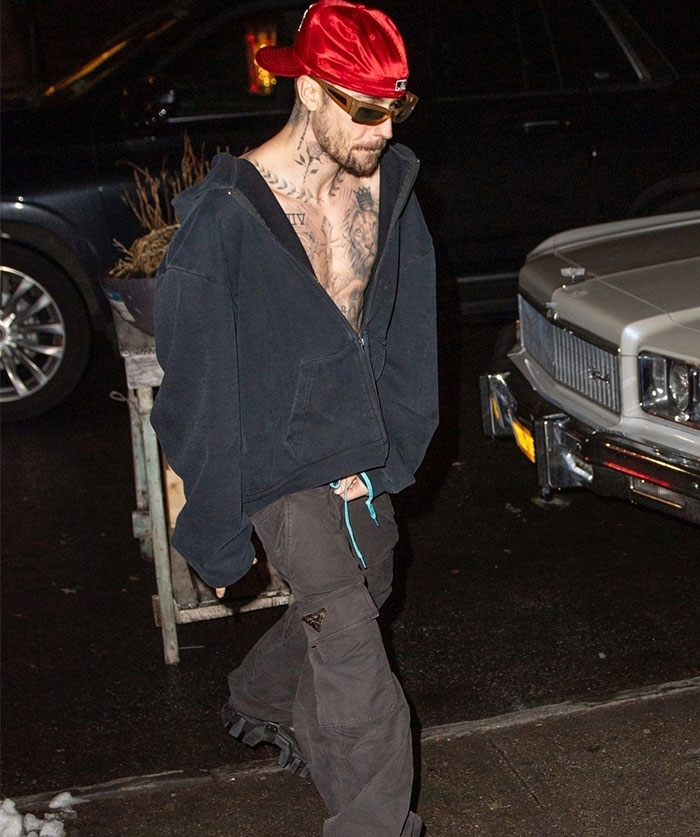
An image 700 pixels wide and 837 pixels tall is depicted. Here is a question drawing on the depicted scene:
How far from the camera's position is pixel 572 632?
13.9 ft

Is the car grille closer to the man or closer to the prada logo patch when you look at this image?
the man

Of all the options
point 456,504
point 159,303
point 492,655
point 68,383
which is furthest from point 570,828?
point 68,383

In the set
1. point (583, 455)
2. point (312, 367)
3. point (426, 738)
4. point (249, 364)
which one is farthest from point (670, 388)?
point (249, 364)

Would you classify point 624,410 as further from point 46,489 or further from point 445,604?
point 46,489

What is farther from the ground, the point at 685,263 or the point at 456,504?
the point at 685,263

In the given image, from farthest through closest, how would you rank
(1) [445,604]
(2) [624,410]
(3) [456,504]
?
(3) [456,504], (1) [445,604], (2) [624,410]

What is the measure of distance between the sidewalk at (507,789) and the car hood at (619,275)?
118 centimetres

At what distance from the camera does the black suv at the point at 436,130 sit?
21.2 feet

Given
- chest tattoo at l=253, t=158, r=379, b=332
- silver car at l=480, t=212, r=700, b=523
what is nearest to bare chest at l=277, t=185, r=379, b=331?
chest tattoo at l=253, t=158, r=379, b=332

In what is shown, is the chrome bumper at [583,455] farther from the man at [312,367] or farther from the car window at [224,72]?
the car window at [224,72]

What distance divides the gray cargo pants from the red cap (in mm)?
931

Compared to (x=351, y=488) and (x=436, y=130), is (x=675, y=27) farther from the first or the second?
(x=351, y=488)

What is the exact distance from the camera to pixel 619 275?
4230 millimetres

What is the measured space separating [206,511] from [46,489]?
3148 millimetres
